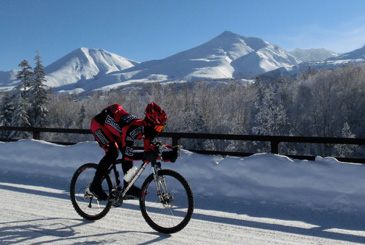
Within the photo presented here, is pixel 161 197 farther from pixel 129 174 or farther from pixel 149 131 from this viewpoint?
pixel 149 131

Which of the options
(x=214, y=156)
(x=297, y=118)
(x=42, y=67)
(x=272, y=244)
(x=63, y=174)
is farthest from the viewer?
(x=297, y=118)

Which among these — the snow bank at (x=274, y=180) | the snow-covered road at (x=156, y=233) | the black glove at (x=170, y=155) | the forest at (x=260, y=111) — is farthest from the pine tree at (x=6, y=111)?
the black glove at (x=170, y=155)

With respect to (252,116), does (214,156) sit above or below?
below

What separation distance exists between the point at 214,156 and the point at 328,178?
97.1 inches

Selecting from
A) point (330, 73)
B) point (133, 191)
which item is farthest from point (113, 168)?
point (330, 73)

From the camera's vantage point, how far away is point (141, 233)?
4.32 m

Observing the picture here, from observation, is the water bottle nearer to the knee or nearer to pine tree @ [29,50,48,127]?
the knee

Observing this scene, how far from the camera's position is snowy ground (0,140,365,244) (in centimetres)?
426

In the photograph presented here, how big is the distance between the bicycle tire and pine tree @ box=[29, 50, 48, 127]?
5264 centimetres

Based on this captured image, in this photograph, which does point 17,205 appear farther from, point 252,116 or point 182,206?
point 252,116

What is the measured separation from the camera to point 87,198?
16.3 ft

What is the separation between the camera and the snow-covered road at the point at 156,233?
412 cm

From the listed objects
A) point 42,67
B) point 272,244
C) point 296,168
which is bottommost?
point 272,244

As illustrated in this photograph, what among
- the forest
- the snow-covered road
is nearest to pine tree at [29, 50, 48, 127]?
the forest
